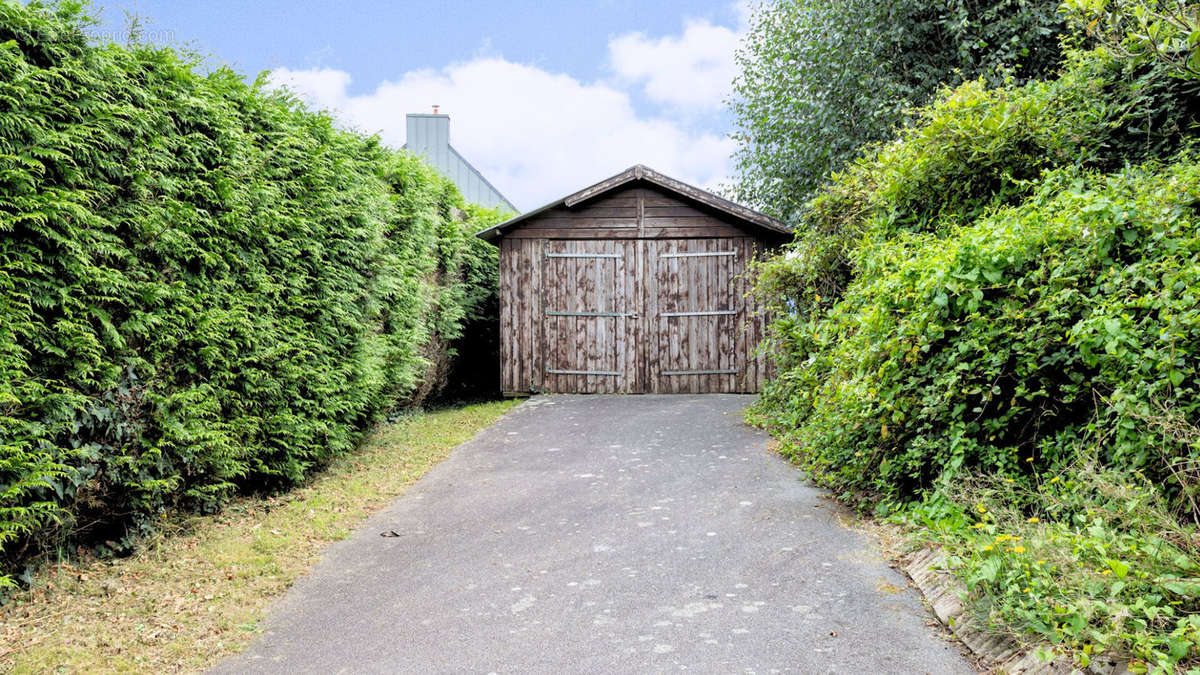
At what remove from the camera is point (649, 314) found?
1183cm

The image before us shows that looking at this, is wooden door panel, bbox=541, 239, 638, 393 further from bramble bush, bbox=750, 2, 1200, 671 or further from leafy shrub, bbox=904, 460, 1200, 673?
leafy shrub, bbox=904, 460, 1200, 673

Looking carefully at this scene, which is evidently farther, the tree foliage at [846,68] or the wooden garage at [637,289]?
the wooden garage at [637,289]

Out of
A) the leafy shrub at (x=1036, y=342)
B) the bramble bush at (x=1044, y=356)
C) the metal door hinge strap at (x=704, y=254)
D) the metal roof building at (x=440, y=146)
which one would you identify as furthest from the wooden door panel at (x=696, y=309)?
the metal roof building at (x=440, y=146)

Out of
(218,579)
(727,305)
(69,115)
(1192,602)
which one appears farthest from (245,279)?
(727,305)

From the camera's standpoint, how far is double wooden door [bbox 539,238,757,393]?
11.8 meters

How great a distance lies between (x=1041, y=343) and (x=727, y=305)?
796cm

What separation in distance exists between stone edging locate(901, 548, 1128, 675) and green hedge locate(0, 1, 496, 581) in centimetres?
416

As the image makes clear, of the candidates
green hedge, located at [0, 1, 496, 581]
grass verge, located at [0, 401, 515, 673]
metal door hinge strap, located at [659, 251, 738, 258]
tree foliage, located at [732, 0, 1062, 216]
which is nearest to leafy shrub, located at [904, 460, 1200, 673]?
grass verge, located at [0, 401, 515, 673]

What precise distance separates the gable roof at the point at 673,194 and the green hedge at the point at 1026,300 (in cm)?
462

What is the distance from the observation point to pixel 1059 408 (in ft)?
13.0

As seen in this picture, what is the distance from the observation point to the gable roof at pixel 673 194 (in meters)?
11.3

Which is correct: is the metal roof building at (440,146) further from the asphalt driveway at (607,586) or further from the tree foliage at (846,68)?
the asphalt driveway at (607,586)

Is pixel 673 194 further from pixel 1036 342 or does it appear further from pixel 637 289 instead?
pixel 1036 342

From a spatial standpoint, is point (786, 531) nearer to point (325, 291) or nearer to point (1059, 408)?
point (1059, 408)
